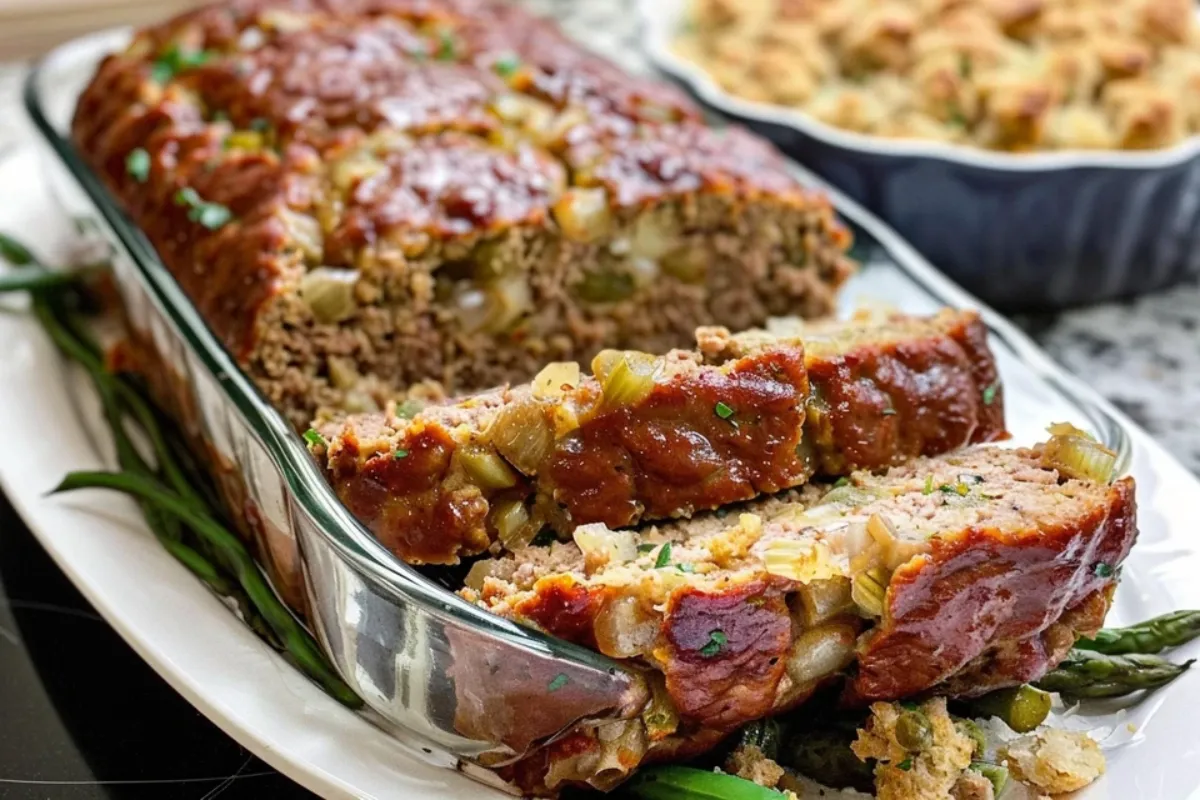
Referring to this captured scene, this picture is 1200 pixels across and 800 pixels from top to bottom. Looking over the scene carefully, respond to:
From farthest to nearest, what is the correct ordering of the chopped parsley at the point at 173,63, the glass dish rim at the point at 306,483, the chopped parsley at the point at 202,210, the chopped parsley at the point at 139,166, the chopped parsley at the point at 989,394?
1. the chopped parsley at the point at 173,63
2. the chopped parsley at the point at 139,166
3. the chopped parsley at the point at 202,210
4. the chopped parsley at the point at 989,394
5. the glass dish rim at the point at 306,483

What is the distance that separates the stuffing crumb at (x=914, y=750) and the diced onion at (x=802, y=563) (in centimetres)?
35

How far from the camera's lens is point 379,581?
8.87 ft

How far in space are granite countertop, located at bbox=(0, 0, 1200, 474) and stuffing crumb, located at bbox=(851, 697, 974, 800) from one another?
2207mm

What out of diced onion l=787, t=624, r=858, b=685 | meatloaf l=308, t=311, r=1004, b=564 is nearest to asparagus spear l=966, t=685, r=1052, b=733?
diced onion l=787, t=624, r=858, b=685

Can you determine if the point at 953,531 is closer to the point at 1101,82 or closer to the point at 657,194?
the point at 657,194

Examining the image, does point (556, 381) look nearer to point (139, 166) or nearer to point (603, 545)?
point (603, 545)

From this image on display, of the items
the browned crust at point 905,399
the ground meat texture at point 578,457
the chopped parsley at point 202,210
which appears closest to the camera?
the ground meat texture at point 578,457

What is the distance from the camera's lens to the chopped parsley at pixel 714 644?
105 inches

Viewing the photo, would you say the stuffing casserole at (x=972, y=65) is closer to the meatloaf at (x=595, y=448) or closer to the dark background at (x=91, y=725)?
the meatloaf at (x=595, y=448)

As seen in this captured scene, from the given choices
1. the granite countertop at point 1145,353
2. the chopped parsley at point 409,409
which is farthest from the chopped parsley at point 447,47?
the granite countertop at point 1145,353

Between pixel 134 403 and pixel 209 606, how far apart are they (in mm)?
1021

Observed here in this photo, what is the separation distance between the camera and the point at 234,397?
10.6 feet

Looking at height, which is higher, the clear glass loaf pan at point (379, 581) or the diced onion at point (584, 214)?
the diced onion at point (584, 214)

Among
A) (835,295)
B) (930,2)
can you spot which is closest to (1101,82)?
(930,2)
